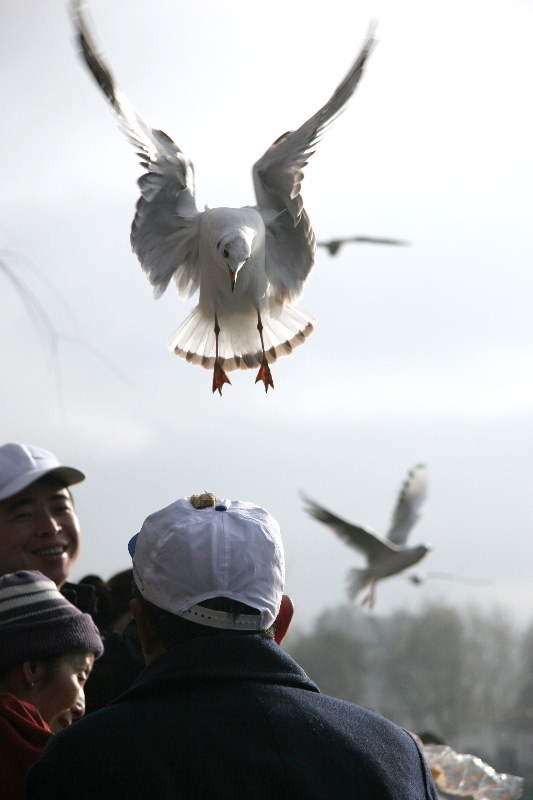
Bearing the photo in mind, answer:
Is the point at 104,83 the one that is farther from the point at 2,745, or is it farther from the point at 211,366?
the point at 2,745

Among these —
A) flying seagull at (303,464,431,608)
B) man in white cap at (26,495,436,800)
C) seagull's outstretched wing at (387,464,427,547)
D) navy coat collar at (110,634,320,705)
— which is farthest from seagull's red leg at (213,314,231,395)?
seagull's outstretched wing at (387,464,427,547)

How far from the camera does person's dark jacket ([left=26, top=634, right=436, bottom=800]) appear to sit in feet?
4.70

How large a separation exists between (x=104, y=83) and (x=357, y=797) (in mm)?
2384

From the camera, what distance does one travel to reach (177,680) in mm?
1538

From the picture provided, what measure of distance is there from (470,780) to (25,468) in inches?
70.7

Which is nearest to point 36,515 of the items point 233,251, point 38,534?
point 38,534

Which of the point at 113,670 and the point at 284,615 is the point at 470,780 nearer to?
the point at 113,670

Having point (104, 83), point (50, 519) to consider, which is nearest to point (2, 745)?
point (50, 519)

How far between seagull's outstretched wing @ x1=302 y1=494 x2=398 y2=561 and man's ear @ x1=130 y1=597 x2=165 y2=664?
619 cm

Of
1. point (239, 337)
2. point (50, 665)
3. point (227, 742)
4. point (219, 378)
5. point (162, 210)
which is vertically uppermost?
point (162, 210)

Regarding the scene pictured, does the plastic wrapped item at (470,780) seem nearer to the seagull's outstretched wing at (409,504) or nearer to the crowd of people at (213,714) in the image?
the crowd of people at (213,714)

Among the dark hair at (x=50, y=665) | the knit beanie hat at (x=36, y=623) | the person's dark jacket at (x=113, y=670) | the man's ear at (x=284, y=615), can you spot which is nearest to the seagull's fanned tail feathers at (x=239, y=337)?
the person's dark jacket at (x=113, y=670)

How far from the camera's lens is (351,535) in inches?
312

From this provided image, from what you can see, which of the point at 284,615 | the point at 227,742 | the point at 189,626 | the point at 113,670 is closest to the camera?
the point at 227,742
